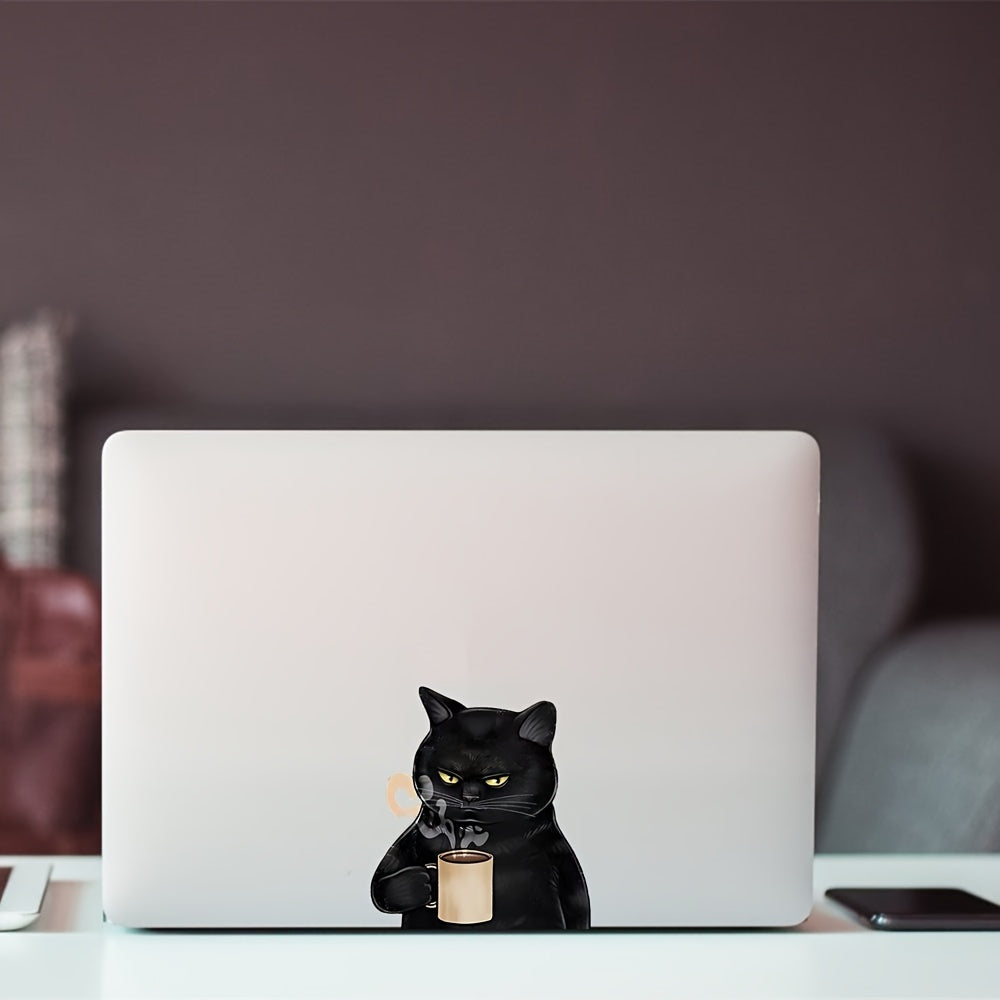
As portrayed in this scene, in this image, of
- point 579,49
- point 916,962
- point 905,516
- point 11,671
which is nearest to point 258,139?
point 579,49

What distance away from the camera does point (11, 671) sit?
203 cm

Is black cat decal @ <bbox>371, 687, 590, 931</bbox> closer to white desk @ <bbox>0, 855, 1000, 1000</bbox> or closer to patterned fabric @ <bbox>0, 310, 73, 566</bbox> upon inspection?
white desk @ <bbox>0, 855, 1000, 1000</bbox>

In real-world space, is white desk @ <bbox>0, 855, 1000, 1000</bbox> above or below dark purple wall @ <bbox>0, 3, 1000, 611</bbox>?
below

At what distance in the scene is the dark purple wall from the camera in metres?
2.32

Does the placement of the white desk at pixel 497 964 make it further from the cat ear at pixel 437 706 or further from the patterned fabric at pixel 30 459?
the patterned fabric at pixel 30 459

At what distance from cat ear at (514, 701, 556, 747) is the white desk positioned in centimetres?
12

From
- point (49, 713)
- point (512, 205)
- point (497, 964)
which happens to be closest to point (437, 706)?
point (497, 964)

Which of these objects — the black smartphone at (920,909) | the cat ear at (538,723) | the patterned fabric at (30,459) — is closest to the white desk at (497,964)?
the black smartphone at (920,909)

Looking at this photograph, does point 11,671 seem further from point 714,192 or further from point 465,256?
point 714,192

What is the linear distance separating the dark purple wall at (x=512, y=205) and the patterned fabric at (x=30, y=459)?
0.68 ft

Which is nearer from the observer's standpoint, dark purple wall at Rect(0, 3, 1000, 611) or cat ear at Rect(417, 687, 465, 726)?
cat ear at Rect(417, 687, 465, 726)

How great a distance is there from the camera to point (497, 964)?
0.75 meters

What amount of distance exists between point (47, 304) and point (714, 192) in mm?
A: 1147

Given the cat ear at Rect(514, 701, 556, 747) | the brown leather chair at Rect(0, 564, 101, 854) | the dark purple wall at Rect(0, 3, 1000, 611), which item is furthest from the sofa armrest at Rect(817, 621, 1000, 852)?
the brown leather chair at Rect(0, 564, 101, 854)
